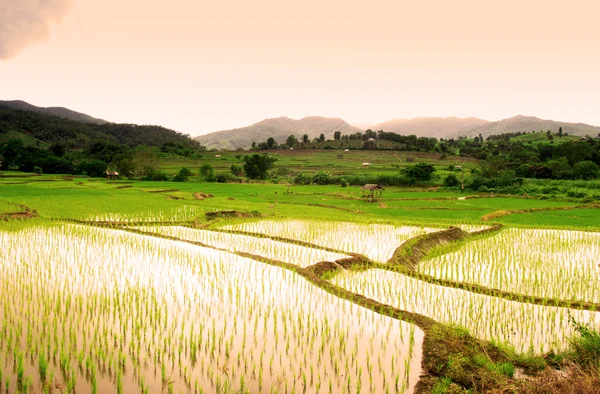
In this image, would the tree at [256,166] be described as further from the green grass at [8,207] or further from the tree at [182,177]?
the green grass at [8,207]

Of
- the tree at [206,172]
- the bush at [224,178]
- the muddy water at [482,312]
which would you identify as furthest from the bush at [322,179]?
the muddy water at [482,312]

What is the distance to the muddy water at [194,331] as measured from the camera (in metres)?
3.84

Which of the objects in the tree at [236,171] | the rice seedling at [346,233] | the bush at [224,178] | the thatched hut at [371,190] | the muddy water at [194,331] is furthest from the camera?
the tree at [236,171]

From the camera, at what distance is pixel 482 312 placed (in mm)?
5789

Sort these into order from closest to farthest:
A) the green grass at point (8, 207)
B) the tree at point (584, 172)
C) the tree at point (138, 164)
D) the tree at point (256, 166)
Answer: the green grass at point (8, 207)
the tree at point (584, 172)
the tree at point (138, 164)
the tree at point (256, 166)

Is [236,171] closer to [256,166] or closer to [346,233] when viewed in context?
[256,166]

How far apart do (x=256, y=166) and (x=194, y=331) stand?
44.0m

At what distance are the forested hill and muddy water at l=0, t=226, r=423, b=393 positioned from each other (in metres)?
79.7

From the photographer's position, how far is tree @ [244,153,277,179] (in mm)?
48406

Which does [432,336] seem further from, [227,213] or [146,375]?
[227,213]

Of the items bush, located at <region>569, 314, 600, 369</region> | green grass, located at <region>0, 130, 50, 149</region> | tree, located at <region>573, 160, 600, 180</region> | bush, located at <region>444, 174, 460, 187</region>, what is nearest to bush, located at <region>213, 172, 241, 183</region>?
bush, located at <region>444, 174, 460, 187</region>

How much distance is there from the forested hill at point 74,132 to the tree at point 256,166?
40.7 m

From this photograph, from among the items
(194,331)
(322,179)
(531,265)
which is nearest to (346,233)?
(531,265)

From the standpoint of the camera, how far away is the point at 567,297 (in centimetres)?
672
